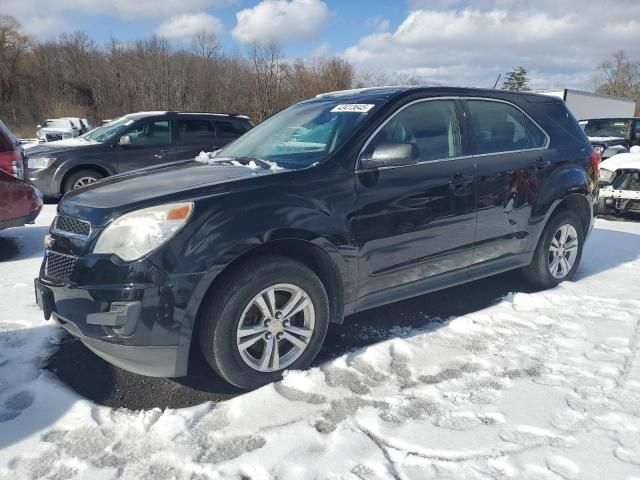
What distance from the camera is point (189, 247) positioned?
104 inches

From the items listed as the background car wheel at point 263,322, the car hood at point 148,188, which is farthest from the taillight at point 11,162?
the background car wheel at point 263,322

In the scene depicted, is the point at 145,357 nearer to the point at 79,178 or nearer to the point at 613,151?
the point at 79,178

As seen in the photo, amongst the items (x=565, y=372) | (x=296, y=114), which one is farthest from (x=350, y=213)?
(x=565, y=372)

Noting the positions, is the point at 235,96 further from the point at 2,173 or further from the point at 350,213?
the point at 350,213

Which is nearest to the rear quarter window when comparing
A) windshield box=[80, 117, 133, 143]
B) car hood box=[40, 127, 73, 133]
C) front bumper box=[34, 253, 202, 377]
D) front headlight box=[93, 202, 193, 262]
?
front headlight box=[93, 202, 193, 262]

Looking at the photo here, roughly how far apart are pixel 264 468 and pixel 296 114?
2742 mm

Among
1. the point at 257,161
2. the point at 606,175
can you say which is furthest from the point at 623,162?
the point at 257,161

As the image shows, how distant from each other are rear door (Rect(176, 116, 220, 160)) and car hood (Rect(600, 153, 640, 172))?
A: 6.98 meters

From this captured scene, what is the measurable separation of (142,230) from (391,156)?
1.58m

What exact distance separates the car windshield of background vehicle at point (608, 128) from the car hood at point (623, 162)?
7.85 m

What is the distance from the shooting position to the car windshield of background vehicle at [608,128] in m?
15.9

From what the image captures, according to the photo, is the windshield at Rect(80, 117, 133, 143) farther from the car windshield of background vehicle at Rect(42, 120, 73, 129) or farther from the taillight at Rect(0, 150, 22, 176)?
the car windshield of background vehicle at Rect(42, 120, 73, 129)

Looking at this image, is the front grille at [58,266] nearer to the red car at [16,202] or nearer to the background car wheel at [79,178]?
the red car at [16,202]

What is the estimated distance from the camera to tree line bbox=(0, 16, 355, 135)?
43125 mm
